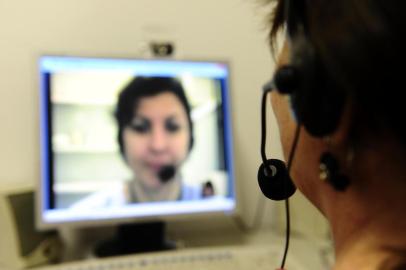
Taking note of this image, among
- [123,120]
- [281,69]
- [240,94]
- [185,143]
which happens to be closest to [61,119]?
[123,120]

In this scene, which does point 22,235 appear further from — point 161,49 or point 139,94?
point 161,49

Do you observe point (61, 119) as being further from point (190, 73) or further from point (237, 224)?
point (237, 224)

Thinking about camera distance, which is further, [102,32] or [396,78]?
[102,32]

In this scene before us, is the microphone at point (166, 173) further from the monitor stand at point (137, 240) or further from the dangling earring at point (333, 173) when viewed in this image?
the dangling earring at point (333, 173)

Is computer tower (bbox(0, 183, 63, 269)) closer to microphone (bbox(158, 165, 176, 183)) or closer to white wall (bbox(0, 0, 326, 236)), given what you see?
white wall (bbox(0, 0, 326, 236))

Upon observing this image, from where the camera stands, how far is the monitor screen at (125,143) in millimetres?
1064

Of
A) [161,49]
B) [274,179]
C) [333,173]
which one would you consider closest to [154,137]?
[161,49]

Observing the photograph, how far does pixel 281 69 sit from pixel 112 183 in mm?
783

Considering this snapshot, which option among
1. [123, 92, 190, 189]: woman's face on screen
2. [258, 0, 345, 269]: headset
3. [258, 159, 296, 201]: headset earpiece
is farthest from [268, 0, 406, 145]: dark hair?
[123, 92, 190, 189]: woman's face on screen

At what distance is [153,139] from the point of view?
1099 millimetres

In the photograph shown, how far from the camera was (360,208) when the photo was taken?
41cm

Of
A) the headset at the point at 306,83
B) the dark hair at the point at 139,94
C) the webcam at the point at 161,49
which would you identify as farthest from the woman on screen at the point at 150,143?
the headset at the point at 306,83

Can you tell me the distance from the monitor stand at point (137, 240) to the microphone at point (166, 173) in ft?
0.41

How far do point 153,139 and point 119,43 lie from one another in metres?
0.34
